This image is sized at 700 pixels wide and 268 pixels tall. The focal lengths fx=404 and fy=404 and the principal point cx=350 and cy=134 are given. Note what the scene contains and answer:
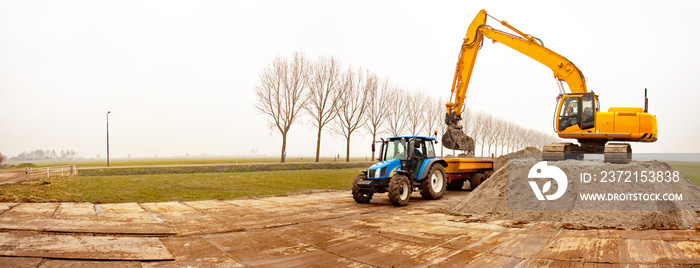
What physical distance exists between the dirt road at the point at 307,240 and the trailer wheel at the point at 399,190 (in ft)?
2.34

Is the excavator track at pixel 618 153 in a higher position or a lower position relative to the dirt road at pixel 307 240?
higher

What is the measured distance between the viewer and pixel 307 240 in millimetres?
7605

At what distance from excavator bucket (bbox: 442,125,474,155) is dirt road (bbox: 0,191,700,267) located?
757 centimetres

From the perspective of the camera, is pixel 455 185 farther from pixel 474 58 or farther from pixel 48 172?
pixel 48 172

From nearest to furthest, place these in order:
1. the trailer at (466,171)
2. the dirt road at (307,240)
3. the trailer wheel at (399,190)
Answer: the dirt road at (307,240) < the trailer wheel at (399,190) < the trailer at (466,171)

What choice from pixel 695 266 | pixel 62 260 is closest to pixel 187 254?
pixel 62 260

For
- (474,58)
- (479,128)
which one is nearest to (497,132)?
(479,128)

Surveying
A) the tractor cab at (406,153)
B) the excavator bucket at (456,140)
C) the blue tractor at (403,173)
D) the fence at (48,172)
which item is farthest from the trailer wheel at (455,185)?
the fence at (48,172)

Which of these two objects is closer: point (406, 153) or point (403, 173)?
point (403, 173)

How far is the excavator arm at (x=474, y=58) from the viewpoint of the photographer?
15.8 meters

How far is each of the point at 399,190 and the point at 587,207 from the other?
4.73m

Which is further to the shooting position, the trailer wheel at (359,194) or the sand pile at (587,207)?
the trailer wheel at (359,194)

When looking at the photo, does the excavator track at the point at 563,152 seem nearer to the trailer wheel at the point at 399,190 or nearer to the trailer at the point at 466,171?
the trailer at the point at 466,171

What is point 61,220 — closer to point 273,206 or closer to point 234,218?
point 234,218
